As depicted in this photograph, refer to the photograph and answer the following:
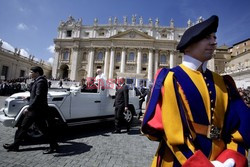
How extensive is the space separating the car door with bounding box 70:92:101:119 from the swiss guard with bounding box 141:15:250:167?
4183mm

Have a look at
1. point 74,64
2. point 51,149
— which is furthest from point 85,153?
point 74,64

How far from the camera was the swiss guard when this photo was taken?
3.51 ft

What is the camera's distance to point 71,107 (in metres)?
4.88

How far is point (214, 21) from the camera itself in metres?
1.29

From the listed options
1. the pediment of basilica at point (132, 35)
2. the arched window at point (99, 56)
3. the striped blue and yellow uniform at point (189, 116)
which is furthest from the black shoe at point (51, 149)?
the arched window at point (99, 56)

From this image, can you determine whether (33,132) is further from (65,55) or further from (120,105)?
(65,55)

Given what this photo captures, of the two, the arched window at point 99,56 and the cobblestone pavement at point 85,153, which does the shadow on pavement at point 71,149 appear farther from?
the arched window at point 99,56

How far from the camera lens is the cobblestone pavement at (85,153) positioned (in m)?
3.22

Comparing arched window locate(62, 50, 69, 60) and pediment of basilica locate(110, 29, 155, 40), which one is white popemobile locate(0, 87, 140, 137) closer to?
pediment of basilica locate(110, 29, 155, 40)

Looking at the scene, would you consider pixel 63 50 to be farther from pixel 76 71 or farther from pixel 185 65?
pixel 185 65

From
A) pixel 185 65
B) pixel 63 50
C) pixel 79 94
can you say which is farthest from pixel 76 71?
pixel 185 65

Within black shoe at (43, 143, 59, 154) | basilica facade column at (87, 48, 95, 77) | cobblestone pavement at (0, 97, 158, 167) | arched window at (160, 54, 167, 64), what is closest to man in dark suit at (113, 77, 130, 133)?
cobblestone pavement at (0, 97, 158, 167)

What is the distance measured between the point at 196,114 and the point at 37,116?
3.75m

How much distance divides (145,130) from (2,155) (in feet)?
12.7
